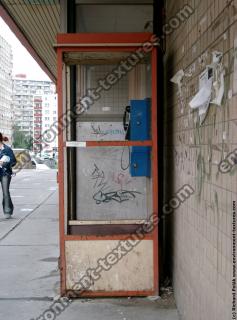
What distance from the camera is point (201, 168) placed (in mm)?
3422

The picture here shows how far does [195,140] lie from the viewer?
12.0 feet

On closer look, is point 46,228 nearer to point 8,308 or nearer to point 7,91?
point 8,308

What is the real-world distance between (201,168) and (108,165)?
2.40m

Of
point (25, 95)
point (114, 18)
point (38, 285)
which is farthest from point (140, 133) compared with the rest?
point (25, 95)

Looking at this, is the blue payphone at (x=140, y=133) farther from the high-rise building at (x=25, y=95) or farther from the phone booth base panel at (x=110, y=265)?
the high-rise building at (x=25, y=95)

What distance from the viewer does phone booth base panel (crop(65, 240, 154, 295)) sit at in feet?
16.5

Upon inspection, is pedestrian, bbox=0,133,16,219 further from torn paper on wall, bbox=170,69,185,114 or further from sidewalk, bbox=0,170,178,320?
torn paper on wall, bbox=170,69,185,114

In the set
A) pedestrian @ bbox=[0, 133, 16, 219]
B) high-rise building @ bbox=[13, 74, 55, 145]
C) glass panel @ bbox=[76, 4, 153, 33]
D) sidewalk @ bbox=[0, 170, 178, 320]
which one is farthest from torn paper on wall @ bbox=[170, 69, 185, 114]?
high-rise building @ bbox=[13, 74, 55, 145]

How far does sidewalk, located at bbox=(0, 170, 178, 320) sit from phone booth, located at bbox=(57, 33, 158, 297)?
23cm

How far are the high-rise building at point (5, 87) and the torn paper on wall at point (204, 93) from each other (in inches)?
3146

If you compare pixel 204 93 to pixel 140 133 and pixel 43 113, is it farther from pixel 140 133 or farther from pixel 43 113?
pixel 43 113

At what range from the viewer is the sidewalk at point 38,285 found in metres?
4.69

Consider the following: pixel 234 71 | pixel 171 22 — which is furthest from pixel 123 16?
pixel 234 71

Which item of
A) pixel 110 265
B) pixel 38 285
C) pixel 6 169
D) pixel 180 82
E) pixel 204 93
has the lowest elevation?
pixel 38 285
